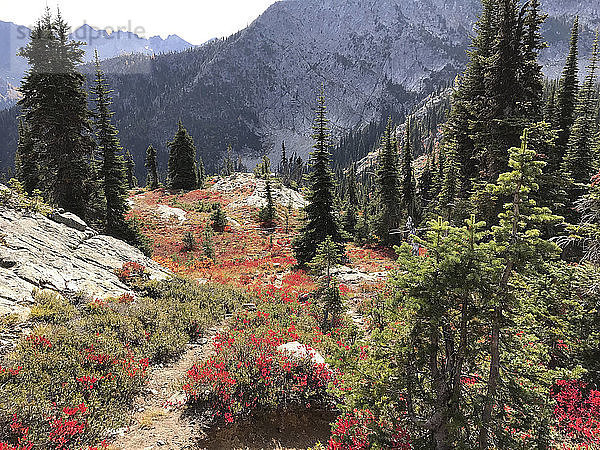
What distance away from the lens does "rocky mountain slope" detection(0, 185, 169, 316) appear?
9.73 m

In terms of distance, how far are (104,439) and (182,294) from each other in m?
8.26

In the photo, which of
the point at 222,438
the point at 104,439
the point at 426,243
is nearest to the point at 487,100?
the point at 426,243

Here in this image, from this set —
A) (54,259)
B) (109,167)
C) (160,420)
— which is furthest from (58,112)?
(160,420)

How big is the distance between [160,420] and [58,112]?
20.2 metres

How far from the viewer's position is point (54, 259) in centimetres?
1209

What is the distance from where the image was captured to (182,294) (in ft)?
45.7

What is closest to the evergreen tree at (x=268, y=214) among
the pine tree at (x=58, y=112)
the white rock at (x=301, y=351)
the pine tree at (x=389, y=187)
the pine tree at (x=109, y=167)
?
the pine tree at (x=389, y=187)

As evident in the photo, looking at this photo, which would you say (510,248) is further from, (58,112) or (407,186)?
(407,186)

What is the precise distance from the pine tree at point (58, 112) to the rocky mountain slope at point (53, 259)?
3935 millimetres

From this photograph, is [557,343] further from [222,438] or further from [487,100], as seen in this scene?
[487,100]

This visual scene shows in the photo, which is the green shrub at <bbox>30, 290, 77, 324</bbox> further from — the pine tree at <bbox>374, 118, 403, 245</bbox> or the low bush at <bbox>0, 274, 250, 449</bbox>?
the pine tree at <bbox>374, 118, 403, 245</bbox>

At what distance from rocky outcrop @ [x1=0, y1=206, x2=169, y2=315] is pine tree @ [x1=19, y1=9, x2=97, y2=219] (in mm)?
3852

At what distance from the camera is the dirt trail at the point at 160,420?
6.03 m

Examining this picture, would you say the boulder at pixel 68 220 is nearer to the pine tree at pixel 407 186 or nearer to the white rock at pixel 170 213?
the white rock at pixel 170 213
